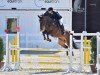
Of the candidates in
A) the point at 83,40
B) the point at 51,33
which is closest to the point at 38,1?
the point at 51,33

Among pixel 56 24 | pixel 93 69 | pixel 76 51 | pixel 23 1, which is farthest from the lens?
pixel 23 1

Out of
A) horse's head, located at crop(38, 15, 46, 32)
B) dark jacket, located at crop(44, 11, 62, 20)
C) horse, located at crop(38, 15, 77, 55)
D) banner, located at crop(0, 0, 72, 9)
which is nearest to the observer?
horse, located at crop(38, 15, 77, 55)

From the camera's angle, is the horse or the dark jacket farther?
the dark jacket

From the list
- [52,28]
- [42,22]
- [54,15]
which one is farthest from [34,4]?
[52,28]

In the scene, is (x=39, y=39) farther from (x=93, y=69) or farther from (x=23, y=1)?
(x=93, y=69)

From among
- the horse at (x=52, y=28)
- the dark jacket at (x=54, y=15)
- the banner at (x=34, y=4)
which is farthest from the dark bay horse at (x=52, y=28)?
the banner at (x=34, y=4)

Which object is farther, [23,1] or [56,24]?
[23,1]

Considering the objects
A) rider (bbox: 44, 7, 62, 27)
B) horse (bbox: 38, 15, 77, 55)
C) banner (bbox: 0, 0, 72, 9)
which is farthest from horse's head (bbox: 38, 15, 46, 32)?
banner (bbox: 0, 0, 72, 9)

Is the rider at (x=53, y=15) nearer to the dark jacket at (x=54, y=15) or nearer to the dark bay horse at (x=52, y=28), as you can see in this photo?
the dark jacket at (x=54, y=15)

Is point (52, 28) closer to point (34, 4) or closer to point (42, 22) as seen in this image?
point (42, 22)

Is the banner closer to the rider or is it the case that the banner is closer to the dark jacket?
the rider

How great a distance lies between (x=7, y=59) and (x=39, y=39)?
9173mm

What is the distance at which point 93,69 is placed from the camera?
48.1 ft

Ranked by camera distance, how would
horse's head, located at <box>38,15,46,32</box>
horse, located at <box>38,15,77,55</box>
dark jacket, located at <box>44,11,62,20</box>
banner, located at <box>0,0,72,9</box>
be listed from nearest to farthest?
horse, located at <box>38,15,77,55</box> → dark jacket, located at <box>44,11,62,20</box> → horse's head, located at <box>38,15,46,32</box> → banner, located at <box>0,0,72,9</box>
